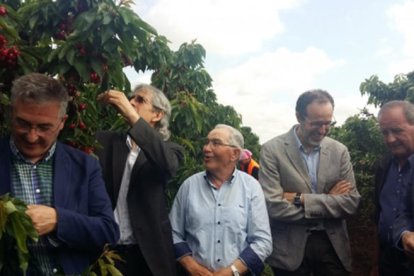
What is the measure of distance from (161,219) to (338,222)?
4.49 ft

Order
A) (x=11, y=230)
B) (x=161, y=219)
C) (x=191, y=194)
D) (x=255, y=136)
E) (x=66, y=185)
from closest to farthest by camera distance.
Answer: (x=11, y=230) < (x=66, y=185) < (x=161, y=219) < (x=191, y=194) < (x=255, y=136)

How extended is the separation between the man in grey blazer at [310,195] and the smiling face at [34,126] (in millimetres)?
2048

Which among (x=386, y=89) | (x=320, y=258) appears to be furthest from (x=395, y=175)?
(x=386, y=89)

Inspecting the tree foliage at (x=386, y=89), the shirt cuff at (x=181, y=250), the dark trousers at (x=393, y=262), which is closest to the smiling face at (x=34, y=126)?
the shirt cuff at (x=181, y=250)

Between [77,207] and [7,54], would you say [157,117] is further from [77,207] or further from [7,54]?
[77,207]

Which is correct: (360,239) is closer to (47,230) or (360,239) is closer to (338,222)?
(338,222)

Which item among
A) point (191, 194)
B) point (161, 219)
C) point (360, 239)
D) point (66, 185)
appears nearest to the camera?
point (66, 185)

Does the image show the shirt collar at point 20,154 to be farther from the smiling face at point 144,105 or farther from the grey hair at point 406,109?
the grey hair at point 406,109

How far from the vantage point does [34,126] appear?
7.36ft

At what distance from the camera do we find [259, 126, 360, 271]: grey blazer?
3871 millimetres

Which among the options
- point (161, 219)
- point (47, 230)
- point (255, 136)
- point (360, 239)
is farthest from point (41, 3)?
point (255, 136)

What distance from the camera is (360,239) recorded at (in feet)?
25.7

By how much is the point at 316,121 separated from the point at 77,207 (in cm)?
215

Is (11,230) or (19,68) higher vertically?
(19,68)
